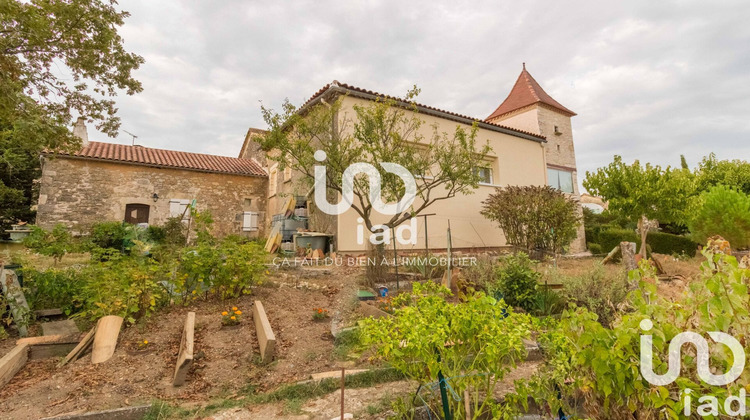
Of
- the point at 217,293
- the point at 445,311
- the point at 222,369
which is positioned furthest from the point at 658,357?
the point at 217,293

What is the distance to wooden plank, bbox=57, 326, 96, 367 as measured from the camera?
3082 millimetres

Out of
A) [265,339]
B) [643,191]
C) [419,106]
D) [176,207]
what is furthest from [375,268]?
[176,207]

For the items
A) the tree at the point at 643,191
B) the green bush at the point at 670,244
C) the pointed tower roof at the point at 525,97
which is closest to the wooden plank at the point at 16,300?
the tree at the point at 643,191

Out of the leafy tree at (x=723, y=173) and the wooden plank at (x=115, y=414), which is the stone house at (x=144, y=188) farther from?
the leafy tree at (x=723, y=173)

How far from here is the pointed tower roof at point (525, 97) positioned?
15539 mm

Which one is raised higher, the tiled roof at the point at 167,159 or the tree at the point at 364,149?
the tiled roof at the point at 167,159

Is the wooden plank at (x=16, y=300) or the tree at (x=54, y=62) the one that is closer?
the wooden plank at (x=16, y=300)

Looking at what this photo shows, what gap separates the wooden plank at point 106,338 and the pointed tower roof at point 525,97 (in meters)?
16.5

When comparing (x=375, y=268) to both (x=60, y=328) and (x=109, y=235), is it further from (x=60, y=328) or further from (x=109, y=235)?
(x=109, y=235)

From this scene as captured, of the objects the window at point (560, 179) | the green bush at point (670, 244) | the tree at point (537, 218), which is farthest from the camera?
the green bush at point (670, 244)

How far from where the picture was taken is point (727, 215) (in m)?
10.4

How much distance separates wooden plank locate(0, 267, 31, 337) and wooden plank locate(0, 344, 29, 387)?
2.28 feet

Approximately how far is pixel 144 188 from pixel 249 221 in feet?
12.7

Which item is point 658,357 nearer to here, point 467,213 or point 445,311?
point 445,311
